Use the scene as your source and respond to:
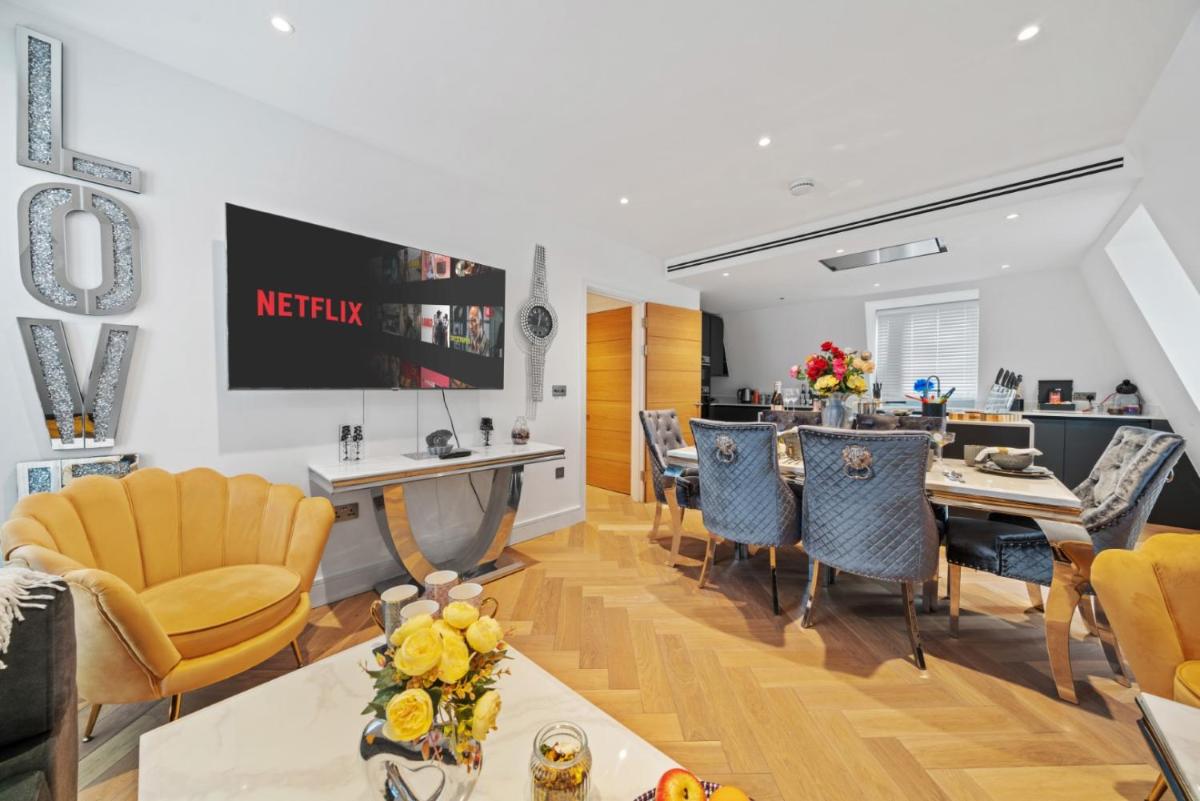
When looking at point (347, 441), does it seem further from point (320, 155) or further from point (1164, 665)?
point (1164, 665)

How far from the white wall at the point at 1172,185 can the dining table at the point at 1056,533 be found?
4.94 feet

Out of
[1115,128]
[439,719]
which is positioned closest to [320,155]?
[439,719]

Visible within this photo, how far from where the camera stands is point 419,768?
2.77 feet

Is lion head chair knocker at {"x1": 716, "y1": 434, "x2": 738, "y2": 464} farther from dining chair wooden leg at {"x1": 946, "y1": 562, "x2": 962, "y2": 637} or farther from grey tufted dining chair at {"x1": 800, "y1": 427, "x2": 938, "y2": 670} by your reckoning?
dining chair wooden leg at {"x1": 946, "y1": 562, "x2": 962, "y2": 637}

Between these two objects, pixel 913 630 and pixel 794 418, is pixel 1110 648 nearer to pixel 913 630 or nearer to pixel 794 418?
pixel 913 630

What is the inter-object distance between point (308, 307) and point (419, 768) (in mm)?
2102

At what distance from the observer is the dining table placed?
1.63 m

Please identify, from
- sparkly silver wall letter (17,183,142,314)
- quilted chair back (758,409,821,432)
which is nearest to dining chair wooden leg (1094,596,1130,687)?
quilted chair back (758,409,821,432)

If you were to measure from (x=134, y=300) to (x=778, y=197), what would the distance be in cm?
368

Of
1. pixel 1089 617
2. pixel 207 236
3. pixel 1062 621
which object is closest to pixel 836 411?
pixel 1062 621

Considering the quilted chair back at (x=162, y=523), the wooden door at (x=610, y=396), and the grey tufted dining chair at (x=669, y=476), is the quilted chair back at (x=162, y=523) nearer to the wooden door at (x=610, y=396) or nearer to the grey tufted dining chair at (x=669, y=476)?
the grey tufted dining chair at (x=669, y=476)

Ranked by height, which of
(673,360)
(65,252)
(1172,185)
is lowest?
(673,360)

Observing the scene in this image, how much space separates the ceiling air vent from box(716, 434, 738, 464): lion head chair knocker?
8.84 feet

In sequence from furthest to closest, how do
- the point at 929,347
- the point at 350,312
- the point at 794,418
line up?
the point at 929,347 < the point at 794,418 < the point at 350,312
